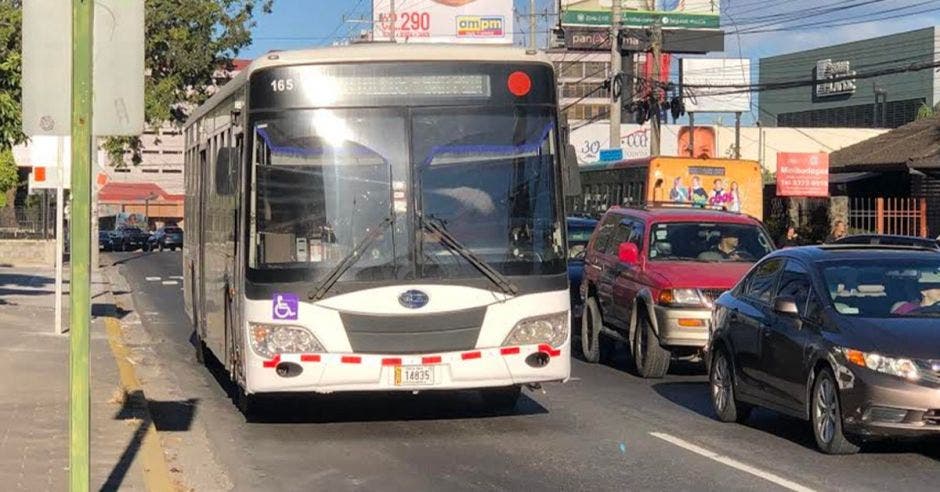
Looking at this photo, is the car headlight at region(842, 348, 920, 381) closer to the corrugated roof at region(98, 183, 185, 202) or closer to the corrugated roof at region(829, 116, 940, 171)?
the corrugated roof at region(829, 116, 940, 171)

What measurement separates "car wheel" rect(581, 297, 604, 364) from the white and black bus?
6.37m

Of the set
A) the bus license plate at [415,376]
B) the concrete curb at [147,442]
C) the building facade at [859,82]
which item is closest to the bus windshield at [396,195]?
the bus license plate at [415,376]

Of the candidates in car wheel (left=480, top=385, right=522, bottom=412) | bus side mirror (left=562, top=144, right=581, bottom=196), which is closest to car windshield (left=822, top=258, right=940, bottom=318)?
bus side mirror (left=562, top=144, right=581, bottom=196)

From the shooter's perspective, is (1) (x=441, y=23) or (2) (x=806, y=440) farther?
(1) (x=441, y=23)

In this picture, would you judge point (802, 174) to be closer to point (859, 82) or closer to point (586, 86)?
point (859, 82)

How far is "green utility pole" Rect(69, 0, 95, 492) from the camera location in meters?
6.70

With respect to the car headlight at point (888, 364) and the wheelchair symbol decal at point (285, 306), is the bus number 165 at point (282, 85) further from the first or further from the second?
the car headlight at point (888, 364)

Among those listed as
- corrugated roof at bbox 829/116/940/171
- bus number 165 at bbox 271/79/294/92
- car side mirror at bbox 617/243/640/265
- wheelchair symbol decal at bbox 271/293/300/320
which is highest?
corrugated roof at bbox 829/116/940/171

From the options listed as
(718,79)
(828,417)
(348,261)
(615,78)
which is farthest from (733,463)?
(718,79)

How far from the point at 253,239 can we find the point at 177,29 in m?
40.9

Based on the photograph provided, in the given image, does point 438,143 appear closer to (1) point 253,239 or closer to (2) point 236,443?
(1) point 253,239

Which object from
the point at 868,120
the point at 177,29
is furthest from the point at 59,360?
the point at 868,120

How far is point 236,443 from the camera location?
38.0ft

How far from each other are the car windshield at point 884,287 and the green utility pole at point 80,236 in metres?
6.21
